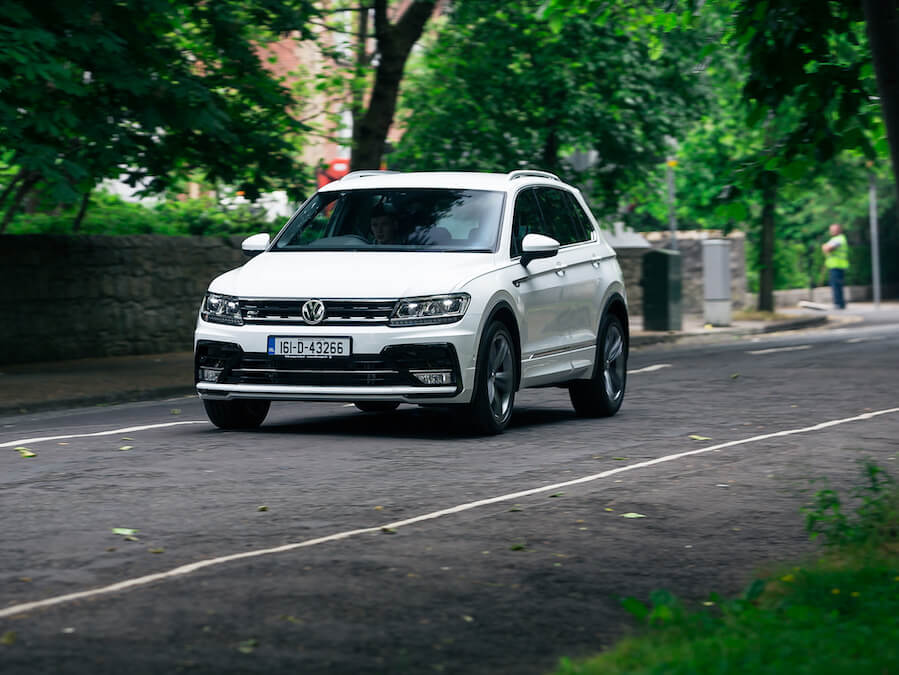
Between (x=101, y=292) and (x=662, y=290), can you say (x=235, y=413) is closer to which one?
(x=101, y=292)

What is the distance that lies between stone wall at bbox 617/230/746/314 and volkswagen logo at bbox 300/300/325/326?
73.7ft

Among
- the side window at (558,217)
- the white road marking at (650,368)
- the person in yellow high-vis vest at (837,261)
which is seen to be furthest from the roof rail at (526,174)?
the person in yellow high-vis vest at (837,261)

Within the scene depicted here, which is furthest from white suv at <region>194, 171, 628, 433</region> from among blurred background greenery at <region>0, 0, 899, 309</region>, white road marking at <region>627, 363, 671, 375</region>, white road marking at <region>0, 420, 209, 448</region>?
white road marking at <region>627, 363, 671, 375</region>

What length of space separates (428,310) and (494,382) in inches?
34.0

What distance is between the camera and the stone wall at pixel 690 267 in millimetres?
32688

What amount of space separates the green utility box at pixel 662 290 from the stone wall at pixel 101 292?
30.1 feet

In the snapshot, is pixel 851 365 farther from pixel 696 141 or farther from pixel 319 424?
pixel 696 141

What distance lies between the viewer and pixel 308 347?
10352 millimetres

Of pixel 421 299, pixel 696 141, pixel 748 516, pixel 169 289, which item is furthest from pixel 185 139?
pixel 696 141

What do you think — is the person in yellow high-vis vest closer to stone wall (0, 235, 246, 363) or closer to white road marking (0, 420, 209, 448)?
stone wall (0, 235, 246, 363)

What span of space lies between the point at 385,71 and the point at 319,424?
9.92 metres

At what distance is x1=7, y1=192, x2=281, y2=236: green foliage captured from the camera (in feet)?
64.8

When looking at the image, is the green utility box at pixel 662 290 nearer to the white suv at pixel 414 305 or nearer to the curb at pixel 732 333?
the curb at pixel 732 333

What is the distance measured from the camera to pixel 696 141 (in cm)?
3678
